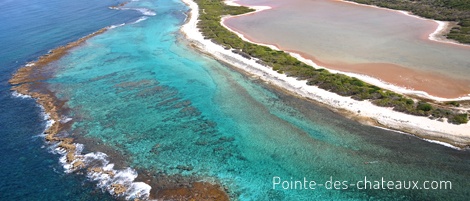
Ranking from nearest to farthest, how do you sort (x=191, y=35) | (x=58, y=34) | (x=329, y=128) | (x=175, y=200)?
(x=175, y=200)
(x=329, y=128)
(x=191, y=35)
(x=58, y=34)

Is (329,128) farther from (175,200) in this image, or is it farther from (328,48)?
(328,48)

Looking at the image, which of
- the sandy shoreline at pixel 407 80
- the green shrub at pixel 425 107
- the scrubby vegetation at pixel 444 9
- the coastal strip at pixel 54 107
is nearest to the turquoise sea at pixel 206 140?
the coastal strip at pixel 54 107

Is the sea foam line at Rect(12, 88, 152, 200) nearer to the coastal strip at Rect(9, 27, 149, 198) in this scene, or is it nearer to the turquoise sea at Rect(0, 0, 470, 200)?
the coastal strip at Rect(9, 27, 149, 198)

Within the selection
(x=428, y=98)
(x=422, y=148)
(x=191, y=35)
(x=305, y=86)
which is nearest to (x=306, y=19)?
(x=191, y=35)

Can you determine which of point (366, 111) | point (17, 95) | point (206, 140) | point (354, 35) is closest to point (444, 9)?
point (354, 35)

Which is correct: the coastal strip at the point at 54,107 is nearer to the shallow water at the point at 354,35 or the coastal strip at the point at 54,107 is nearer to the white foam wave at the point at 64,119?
the white foam wave at the point at 64,119

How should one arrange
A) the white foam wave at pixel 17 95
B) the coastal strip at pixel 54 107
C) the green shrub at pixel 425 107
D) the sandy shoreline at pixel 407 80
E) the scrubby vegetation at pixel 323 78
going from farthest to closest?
1. the white foam wave at pixel 17 95
2. the sandy shoreline at pixel 407 80
3. the scrubby vegetation at pixel 323 78
4. the green shrub at pixel 425 107
5. the coastal strip at pixel 54 107

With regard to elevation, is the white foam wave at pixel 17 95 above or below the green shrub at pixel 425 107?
below
